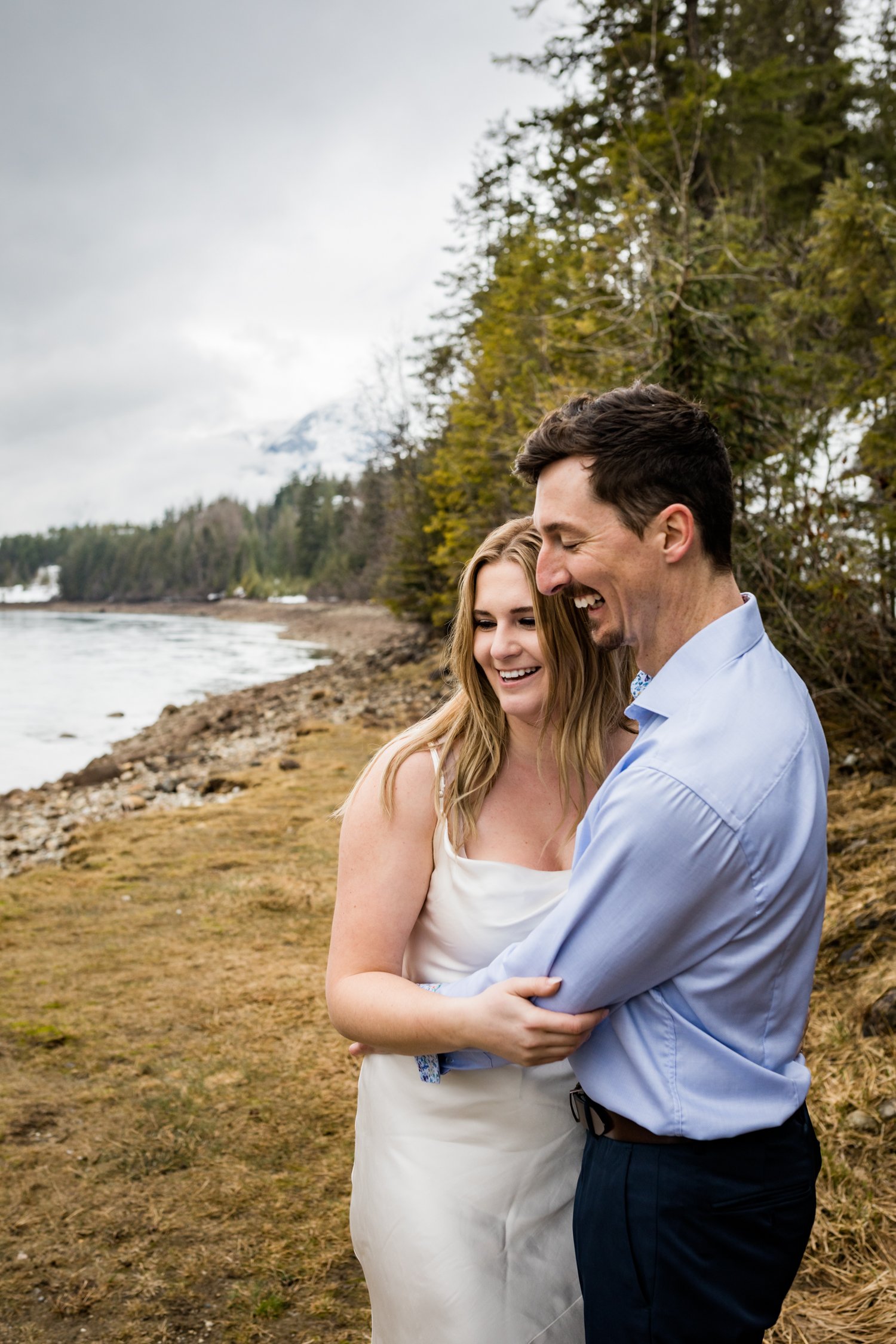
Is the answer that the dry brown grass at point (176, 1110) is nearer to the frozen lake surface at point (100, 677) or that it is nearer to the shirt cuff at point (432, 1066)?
the shirt cuff at point (432, 1066)

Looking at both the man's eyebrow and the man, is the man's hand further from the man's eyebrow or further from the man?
the man's eyebrow

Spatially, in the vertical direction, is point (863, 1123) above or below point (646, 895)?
below

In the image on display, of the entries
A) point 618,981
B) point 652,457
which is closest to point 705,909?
point 618,981

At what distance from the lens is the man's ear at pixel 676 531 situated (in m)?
1.73

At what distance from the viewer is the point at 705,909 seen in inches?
60.4

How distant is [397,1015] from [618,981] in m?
0.64

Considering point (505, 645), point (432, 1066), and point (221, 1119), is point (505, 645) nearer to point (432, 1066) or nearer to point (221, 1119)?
point (432, 1066)

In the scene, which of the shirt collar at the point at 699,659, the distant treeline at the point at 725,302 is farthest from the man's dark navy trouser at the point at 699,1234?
the distant treeline at the point at 725,302

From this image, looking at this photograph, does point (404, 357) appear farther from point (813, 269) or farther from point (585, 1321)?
point (585, 1321)

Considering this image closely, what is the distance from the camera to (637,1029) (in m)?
1.63

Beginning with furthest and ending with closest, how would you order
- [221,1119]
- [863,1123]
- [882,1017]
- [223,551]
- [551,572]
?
1. [223,551]
2. [221,1119]
3. [882,1017]
4. [863,1123]
5. [551,572]

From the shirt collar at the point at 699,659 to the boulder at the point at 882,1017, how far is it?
3.02 meters

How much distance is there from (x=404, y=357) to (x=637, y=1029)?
30912mm

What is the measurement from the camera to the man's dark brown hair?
1.73m
